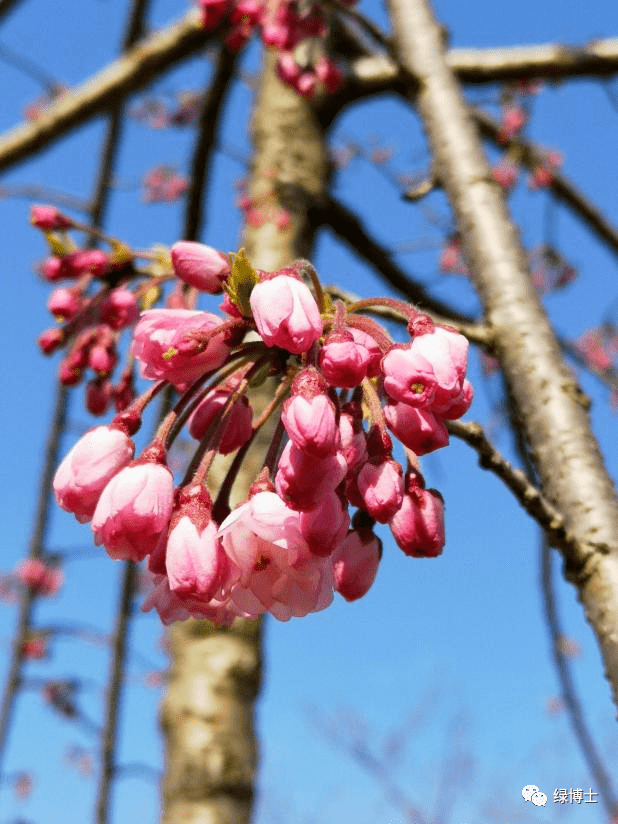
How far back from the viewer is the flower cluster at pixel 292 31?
117 inches

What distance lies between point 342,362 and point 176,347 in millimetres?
211

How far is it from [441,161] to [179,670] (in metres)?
1.83

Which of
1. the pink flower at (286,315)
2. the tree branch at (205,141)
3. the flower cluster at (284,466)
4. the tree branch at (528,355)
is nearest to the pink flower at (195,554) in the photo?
the flower cluster at (284,466)

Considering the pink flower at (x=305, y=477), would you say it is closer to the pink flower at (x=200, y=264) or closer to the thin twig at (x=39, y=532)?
the pink flower at (x=200, y=264)

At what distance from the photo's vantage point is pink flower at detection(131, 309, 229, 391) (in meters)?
1.09

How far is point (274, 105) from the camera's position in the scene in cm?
436

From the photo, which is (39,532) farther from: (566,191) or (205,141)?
(566,191)

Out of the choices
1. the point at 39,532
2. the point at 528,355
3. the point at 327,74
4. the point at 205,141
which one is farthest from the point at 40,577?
the point at 528,355

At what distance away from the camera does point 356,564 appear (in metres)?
1.15

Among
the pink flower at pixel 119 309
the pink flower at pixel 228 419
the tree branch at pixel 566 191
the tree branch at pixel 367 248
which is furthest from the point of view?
the tree branch at pixel 566 191

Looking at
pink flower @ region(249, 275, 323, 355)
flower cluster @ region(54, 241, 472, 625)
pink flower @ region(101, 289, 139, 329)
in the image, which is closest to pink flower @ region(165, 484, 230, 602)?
flower cluster @ region(54, 241, 472, 625)

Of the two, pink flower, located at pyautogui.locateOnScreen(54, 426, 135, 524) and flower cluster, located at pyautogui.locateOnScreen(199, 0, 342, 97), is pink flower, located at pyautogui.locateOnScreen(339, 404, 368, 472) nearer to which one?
pink flower, located at pyautogui.locateOnScreen(54, 426, 135, 524)

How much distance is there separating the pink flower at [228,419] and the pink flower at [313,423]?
9.0 inches

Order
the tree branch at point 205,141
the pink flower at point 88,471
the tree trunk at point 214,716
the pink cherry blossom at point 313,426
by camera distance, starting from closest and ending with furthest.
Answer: the pink cherry blossom at point 313,426 → the pink flower at point 88,471 → the tree trunk at point 214,716 → the tree branch at point 205,141
